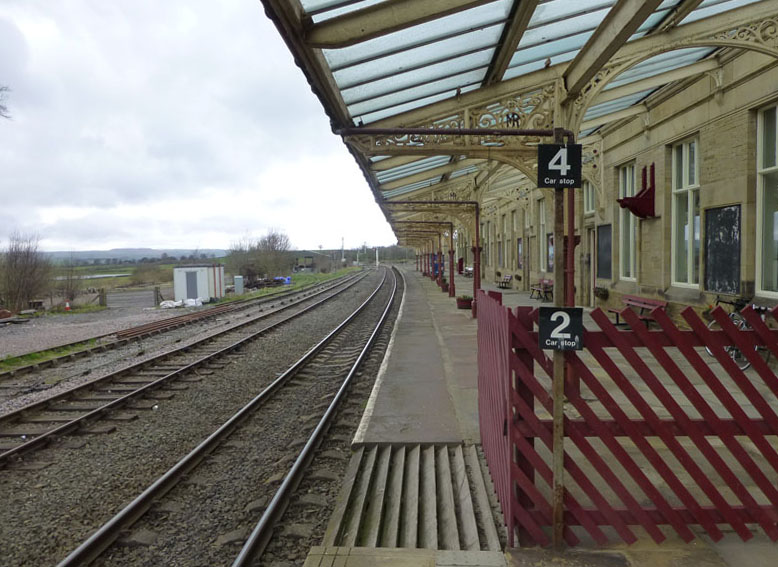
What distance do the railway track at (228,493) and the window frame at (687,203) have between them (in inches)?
301

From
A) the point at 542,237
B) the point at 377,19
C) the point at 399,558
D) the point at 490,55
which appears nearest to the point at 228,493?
the point at 399,558

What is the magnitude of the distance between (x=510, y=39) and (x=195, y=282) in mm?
27181

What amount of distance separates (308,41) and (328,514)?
13.9 ft

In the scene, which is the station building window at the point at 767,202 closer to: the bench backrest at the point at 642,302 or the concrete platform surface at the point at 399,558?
the bench backrest at the point at 642,302

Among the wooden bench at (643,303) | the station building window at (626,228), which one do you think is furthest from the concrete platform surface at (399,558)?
the station building window at (626,228)

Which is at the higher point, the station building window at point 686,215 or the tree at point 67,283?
the station building window at point 686,215

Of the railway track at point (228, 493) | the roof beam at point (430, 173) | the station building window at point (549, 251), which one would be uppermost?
the roof beam at point (430, 173)

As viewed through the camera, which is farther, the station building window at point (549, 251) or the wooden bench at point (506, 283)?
the wooden bench at point (506, 283)

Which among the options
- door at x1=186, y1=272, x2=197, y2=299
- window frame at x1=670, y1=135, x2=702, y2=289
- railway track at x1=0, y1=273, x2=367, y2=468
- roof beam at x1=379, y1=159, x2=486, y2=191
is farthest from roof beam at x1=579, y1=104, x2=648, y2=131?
door at x1=186, y1=272, x2=197, y2=299

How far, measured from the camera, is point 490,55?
7.18 meters

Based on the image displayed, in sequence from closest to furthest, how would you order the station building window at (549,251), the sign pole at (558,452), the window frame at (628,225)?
the sign pole at (558,452)
the window frame at (628,225)
the station building window at (549,251)

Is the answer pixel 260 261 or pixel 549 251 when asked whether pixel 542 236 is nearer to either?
pixel 549 251

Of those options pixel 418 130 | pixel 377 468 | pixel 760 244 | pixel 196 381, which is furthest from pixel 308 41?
pixel 760 244

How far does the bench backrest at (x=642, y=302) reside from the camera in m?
11.2
